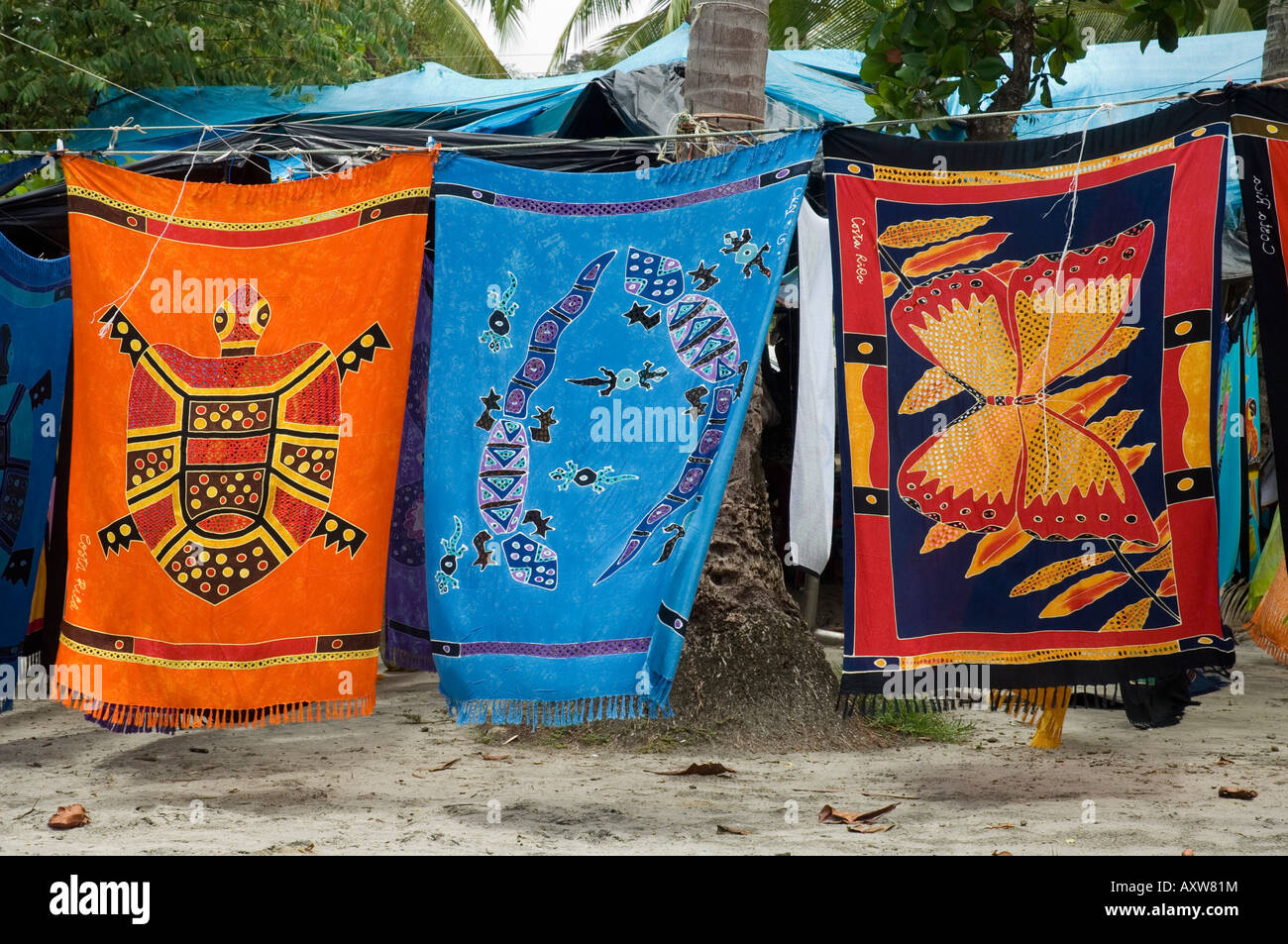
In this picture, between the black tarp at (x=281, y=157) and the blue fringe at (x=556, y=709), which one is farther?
the black tarp at (x=281, y=157)

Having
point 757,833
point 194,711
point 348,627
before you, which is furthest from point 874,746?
point 194,711

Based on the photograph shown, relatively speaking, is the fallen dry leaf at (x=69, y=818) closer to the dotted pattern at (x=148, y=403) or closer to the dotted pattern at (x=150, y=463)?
the dotted pattern at (x=150, y=463)

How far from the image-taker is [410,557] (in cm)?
507

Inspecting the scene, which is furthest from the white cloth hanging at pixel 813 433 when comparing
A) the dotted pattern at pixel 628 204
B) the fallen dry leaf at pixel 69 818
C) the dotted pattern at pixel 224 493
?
the fallen dry leaf at pixel 69 818

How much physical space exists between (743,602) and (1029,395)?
5.95 ft

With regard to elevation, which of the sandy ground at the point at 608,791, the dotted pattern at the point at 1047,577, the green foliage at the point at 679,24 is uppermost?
the green foliage at the point at 679,24

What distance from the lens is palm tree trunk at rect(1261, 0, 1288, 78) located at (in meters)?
5.48

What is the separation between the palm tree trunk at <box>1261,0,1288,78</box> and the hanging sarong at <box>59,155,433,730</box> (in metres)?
4.13

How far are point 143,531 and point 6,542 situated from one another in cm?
119

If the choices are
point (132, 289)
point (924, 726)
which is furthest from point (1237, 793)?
point (132, 289)

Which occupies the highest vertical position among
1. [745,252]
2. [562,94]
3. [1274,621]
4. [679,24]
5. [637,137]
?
[679,24]

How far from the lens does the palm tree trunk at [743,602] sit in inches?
201
